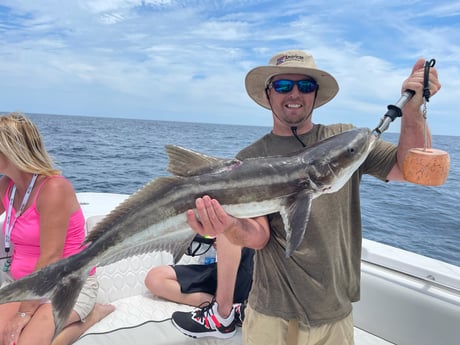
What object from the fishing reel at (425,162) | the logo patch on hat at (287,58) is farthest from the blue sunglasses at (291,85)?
the fishing reel at (425,162)

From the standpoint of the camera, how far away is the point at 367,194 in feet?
46.3

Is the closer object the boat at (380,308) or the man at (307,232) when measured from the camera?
the man at (307,232)

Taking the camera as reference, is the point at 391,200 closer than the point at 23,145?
No

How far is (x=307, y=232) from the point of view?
2.55 metres

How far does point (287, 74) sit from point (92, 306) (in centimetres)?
297

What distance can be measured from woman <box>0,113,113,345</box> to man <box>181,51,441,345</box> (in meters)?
1.74

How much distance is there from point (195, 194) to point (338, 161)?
947mm

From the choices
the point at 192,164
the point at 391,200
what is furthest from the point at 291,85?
the point at 391,200

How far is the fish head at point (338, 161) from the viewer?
2.41 meters

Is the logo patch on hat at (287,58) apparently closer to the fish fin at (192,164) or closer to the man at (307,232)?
the man at (307,232)

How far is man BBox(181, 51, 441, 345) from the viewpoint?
8.25 feet

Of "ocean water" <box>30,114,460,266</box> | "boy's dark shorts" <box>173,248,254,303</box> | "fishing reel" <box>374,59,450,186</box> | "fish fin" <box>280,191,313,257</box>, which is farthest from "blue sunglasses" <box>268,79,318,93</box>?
"ocean water" <box>30,114,460,266</box>

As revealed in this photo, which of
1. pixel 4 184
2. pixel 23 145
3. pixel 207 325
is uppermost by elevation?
pixel 23 145

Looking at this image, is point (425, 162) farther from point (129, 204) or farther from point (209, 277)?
point (209, 277)
